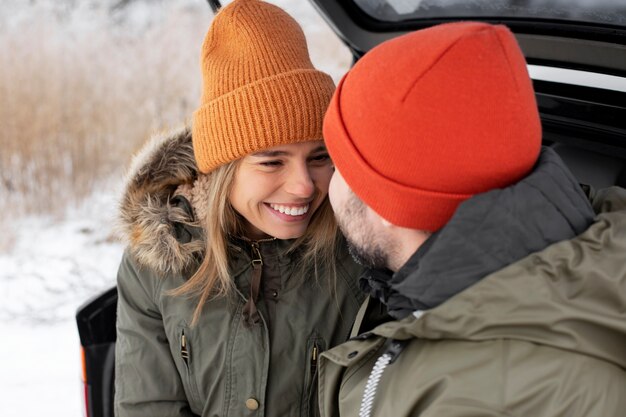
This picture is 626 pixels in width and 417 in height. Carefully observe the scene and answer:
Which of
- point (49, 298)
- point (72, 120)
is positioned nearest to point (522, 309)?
point (49, 298)

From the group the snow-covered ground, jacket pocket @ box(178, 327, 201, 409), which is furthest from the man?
the snow-covered ground

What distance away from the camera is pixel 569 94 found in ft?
5.80

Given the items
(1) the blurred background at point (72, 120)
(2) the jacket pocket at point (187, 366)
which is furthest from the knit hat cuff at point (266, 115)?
(1) the blurred background at point (72, 120)

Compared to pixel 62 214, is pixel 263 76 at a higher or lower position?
higher

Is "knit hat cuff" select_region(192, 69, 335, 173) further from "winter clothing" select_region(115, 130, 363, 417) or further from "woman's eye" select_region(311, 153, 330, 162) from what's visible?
"winter clothing" select_region(115, 130, 363, 417)

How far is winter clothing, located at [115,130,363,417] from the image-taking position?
5.10 ft

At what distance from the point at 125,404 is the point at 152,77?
4451mm

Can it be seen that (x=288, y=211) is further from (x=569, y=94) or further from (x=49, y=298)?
(x=49, y=298)

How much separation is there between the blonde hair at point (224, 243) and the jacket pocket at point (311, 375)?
0.15m

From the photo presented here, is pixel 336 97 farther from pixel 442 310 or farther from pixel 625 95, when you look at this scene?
pixel 625 95

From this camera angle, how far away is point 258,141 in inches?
57.6

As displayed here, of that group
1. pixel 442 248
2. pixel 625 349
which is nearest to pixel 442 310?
pixel 442 248

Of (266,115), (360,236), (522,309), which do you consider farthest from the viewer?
(266,115)

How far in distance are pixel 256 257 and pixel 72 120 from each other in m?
4.03
